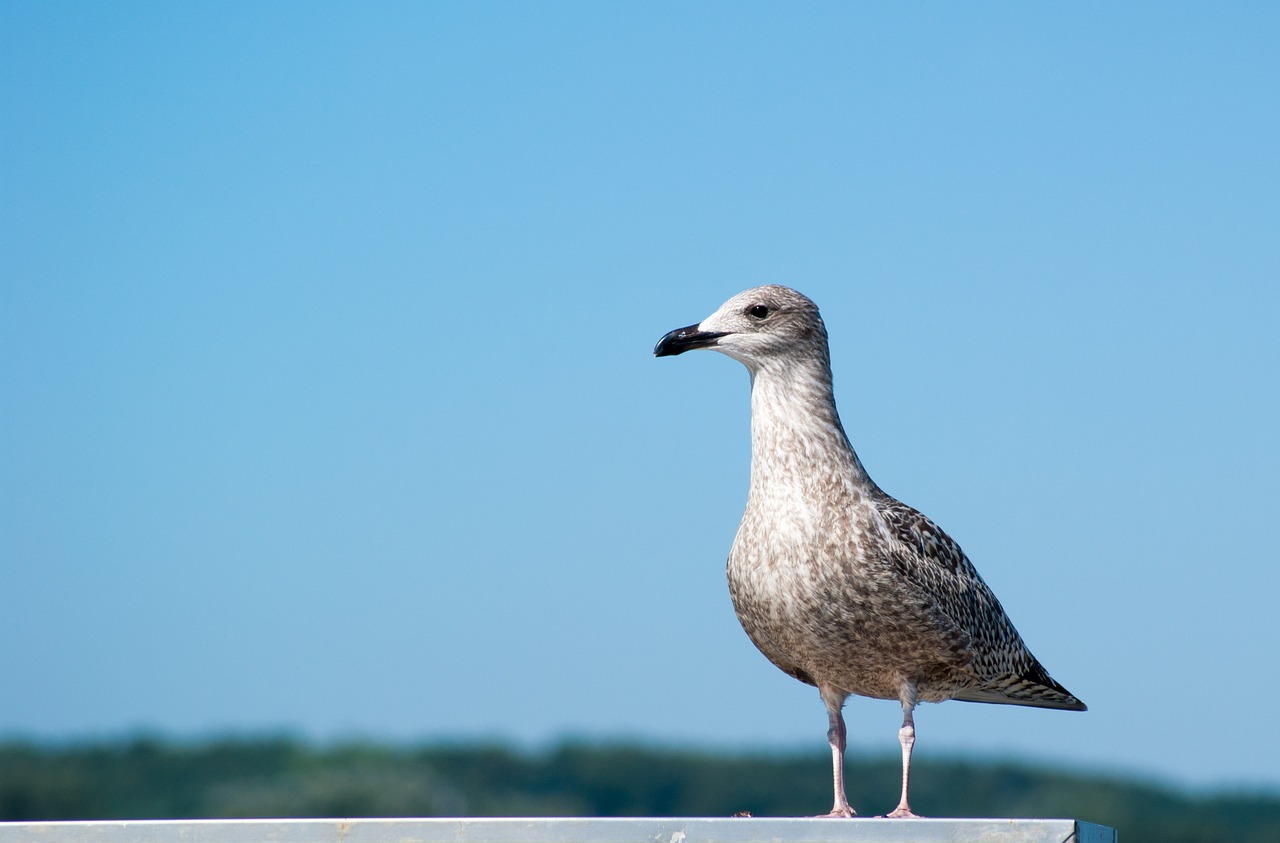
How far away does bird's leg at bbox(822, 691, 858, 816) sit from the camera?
9.27m

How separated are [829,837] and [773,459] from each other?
3714mm

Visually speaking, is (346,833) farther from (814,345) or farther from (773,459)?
(814,345)

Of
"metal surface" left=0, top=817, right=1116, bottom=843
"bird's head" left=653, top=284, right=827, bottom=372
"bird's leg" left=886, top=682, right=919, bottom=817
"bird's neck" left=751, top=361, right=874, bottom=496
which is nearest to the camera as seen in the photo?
"metal surface" left=0, top=817, right=1116, bottom=843

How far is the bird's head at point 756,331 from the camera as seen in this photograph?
998 centimetres

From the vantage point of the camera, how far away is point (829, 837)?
650cm

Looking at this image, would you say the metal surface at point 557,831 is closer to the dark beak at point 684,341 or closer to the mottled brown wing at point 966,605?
the mottled brown wing at point 966,605

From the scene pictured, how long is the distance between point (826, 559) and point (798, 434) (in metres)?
0.97

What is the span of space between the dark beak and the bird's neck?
427 millimetres

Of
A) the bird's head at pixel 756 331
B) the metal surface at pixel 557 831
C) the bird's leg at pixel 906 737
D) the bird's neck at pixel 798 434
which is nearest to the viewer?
the metal surface at pixel 557 831

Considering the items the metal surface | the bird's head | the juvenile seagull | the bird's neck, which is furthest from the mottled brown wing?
the metal surface

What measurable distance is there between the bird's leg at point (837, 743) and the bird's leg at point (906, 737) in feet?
1.10

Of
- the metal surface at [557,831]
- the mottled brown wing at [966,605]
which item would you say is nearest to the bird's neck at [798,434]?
the mottled brown wing at [966,605]

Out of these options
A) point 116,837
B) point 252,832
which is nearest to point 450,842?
point 252,832

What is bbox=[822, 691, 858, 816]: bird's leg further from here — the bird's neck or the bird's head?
the bird's head
